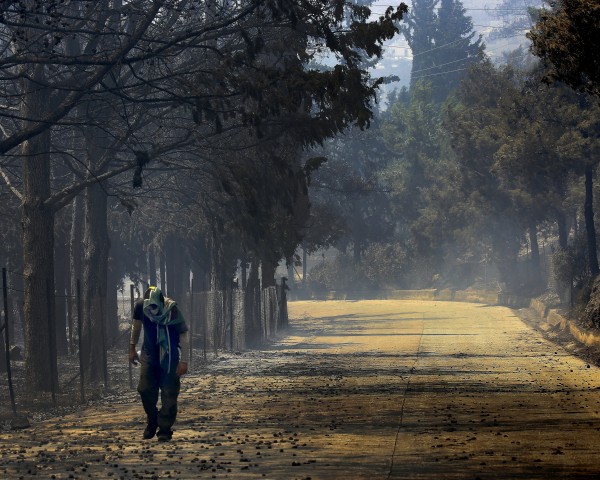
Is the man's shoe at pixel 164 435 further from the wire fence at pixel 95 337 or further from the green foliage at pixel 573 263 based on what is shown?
the green foliage at pixel 573 263

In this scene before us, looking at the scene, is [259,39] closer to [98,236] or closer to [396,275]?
[98,236]

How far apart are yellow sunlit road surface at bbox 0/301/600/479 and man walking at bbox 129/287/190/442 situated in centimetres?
45

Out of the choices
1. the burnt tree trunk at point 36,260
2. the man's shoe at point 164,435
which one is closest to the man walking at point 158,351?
the man's shoe at point 164,435

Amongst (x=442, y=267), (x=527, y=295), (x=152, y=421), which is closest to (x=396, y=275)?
(x=442, y=267)

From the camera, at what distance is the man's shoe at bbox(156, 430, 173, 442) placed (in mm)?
13766

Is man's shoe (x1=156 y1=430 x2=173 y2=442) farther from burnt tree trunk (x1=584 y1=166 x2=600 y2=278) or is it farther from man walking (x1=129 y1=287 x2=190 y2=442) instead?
burnt tree trunk (x1=584 y1=166 x2=600 y2=278)

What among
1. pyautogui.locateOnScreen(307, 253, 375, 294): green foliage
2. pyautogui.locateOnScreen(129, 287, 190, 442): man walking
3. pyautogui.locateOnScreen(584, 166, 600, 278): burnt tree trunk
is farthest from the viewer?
pyautogui.locateOnScreen(307, 253, 375, 294): green foliage

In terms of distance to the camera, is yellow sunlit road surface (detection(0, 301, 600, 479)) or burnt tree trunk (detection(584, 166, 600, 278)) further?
burnt tree trunk (detection(584, 166, 600, 278))

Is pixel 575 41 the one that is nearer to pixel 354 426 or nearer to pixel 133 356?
pixel 354 426

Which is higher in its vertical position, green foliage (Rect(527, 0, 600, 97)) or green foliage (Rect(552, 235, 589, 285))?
green foliage (Rect(527, 0, 600, 97))

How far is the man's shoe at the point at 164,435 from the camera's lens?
13.8 m

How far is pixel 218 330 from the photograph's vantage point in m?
34.8

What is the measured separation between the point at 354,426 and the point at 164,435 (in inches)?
94.7

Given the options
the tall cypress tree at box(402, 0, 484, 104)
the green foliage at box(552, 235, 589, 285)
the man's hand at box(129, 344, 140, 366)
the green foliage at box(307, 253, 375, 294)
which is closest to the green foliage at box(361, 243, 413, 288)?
the green foliage at box(307, 253, 375, 294)
